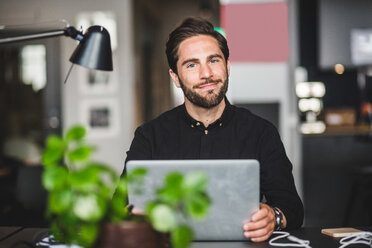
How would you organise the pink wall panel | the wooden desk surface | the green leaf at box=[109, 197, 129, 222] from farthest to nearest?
the pink wall panel
the wooden desk surface
the green leaf at box=[109, 197, 129, 222]

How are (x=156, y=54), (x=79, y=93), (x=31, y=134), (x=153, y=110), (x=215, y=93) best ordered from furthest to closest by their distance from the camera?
(x=156, y=54), (x=153, y=110), (x=31, y=134), (x=79, y=93), (x=215, y=93)

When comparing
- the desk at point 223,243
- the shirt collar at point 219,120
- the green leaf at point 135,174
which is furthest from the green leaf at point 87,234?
the shirt collar at point 219,120

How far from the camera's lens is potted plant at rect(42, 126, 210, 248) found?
808 mm

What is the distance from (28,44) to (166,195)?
585 cm

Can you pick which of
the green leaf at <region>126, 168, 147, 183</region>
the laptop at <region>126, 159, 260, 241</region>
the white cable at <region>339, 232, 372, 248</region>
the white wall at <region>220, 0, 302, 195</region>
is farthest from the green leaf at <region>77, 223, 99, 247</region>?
the white wall at <region>220, 0, 302, 195</region>

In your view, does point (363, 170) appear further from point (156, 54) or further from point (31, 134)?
point (156, 54)

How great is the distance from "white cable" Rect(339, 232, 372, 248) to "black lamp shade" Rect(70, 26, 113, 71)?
964mm

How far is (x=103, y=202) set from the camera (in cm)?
86

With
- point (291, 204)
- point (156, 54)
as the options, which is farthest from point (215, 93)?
point (156, 54)

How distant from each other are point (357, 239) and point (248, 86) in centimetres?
370

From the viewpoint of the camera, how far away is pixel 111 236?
3.01 feet

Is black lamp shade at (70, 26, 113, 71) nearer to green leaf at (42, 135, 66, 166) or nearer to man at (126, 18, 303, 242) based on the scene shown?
man at (126, 18, 303, 242)

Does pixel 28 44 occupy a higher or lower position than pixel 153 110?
higher

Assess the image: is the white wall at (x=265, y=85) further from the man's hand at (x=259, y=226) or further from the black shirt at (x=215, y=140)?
the man's hand at (x=259, y=226)
